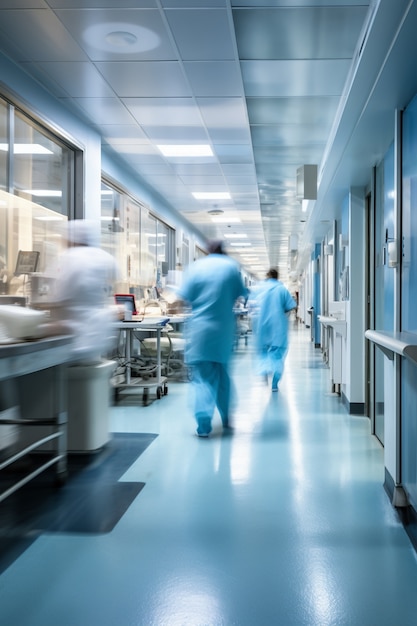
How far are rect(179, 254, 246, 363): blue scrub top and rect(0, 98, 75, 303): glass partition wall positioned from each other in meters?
1.19

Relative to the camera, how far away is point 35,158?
17.2 ft

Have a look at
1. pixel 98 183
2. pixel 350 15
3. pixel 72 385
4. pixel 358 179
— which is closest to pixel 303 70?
pixel 350 15

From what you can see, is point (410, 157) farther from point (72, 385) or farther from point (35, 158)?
point (35, 158)

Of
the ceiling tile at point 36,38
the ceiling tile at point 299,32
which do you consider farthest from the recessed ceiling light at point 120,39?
the ceiling tile at point 299,32

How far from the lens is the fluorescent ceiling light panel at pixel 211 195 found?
8.50m

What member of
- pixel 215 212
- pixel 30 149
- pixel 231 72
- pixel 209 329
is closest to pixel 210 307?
pixel 209 329

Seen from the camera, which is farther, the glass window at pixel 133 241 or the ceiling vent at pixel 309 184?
the glass window at pixel 133 241

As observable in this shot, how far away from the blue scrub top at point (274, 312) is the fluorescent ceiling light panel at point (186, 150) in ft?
5.74

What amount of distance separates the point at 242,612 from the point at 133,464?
1.76 metres

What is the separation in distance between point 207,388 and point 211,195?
17.2 feet

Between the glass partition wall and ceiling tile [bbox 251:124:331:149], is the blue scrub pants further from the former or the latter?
ceiling tile [bbox 251:124:331:149]

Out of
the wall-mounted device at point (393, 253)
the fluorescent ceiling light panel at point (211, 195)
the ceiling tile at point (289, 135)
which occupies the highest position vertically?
the fluorescent ceiling light panel at point (211, 195)

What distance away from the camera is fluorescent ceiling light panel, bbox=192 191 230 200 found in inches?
335

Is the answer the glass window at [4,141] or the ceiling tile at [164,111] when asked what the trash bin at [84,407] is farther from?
the ceiling tile at [164,111]
